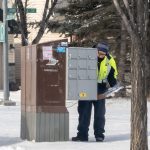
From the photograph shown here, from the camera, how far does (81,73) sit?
10820 millimetres

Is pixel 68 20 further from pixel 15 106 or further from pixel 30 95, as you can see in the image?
pixel 30 95

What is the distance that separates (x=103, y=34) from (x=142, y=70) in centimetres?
1823

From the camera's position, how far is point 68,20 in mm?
27156

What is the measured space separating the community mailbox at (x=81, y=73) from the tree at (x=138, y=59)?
2.64 metres

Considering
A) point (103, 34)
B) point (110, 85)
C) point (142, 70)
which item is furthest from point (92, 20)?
point (142, 70)

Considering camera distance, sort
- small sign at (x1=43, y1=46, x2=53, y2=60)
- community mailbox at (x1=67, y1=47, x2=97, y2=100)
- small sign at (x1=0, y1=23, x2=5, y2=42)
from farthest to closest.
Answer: small sign at (x1=0, y1=23, x2=5, y2=42) < community mailbox at (x1=67, y1=47, x2=97, y2=100) < small sign at (x1=43, y1=46, x2=53, y2=60)

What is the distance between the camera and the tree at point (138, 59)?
315 inches

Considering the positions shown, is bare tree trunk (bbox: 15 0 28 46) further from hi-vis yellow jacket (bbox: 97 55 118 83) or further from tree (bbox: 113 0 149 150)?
tree (bbox: 113 0 149 150)

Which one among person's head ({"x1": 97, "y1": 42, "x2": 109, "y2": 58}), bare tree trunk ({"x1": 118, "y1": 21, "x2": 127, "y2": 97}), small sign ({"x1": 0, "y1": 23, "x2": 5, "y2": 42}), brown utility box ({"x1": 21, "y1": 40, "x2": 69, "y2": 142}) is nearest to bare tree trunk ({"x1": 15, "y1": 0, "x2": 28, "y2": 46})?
small sign ({"x1": 0, "y1": 23, "x2": 5, "y2": 42})

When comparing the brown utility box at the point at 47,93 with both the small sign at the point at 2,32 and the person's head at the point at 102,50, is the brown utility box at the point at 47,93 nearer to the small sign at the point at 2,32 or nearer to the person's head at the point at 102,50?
the person's head at the point at 102,50

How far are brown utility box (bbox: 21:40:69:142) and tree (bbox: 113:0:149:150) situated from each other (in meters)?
2.74

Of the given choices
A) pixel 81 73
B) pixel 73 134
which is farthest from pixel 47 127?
pixel 73 134

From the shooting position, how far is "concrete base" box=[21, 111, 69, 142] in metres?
10.7


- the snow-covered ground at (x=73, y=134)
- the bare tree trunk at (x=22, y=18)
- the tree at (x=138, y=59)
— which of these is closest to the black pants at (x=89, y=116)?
the snow-covered ground at (x=73, y=134)
